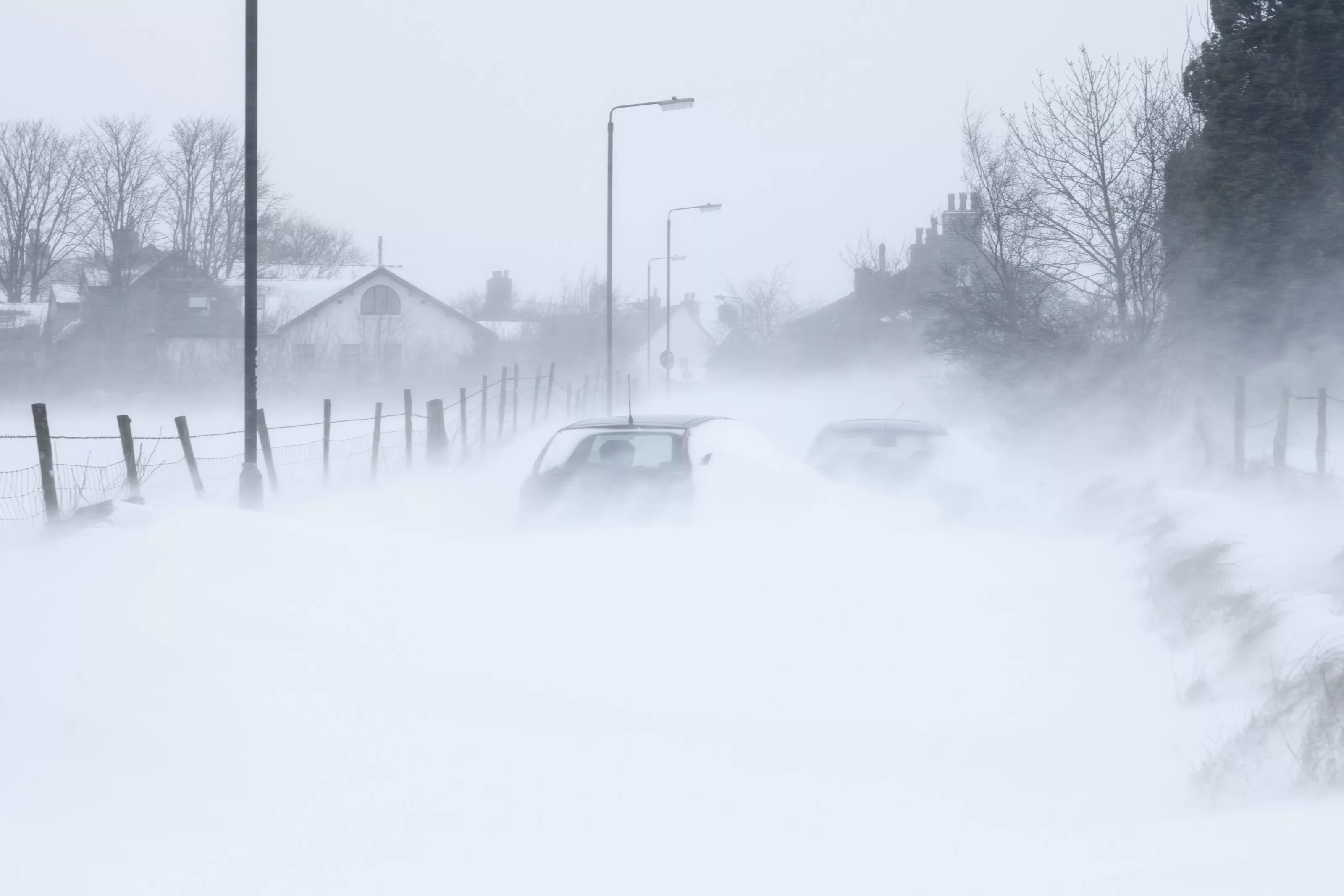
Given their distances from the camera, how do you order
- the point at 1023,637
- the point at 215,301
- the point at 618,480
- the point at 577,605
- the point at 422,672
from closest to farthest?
the point at 422,672, the point at 577,605, the point at 1023,637, the point at 618,480, the point at 215,301

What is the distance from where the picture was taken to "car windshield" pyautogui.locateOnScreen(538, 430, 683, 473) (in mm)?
9906

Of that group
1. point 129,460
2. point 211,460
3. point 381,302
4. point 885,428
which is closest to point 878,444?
point 885,428

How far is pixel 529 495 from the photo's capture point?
395 inches

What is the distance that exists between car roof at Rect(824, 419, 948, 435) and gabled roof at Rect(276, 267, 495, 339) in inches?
1793

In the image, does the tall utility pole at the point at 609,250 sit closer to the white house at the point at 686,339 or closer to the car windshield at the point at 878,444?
the car windshield at the point at 878,444

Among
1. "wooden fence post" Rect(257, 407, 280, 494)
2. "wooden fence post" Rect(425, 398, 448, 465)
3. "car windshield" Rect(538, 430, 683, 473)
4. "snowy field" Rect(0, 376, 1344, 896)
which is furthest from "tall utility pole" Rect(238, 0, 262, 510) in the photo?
"wooden fence post" Rect(425, 398, 448, 465)

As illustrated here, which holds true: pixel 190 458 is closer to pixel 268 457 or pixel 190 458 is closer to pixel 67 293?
pixel 268 457

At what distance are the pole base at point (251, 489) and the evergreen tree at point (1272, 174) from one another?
57.2 feet

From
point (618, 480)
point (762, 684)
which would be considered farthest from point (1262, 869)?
→ point (618, 480)

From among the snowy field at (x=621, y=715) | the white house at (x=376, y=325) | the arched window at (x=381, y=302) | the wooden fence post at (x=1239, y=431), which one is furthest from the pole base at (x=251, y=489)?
the arched window at (x=381, y=302)

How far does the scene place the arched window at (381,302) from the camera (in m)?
58.3

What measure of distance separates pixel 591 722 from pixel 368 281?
5517 centimetres

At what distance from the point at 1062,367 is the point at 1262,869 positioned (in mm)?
24901

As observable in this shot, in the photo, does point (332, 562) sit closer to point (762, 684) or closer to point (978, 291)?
point (762, 684)
